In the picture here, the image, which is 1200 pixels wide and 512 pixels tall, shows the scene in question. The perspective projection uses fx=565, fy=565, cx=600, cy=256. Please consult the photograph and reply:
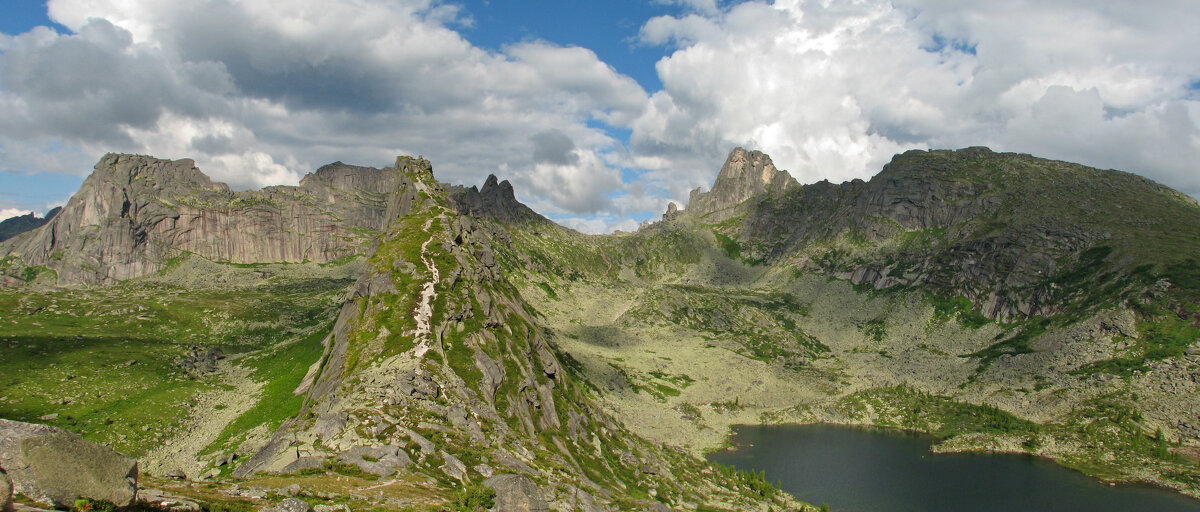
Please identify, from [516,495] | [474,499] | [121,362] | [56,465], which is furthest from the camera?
[121,362]

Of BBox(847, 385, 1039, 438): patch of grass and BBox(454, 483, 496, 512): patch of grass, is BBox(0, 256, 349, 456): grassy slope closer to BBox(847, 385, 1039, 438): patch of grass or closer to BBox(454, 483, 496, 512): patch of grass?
BBox(454, 483, 496, 512): patch of grass

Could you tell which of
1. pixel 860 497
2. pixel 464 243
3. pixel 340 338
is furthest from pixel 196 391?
pixel 860 497

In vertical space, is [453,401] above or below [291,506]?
below

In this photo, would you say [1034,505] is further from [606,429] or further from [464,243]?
[464,243]


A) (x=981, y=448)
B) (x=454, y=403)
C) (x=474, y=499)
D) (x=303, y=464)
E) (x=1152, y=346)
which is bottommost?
(x=981, y=448)

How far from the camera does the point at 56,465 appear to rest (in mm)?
18859

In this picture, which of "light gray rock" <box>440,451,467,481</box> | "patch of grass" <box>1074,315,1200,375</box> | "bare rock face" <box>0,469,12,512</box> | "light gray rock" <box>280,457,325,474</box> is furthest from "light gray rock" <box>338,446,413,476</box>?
"patch of grass" <box>1074,315,1200,375</box>

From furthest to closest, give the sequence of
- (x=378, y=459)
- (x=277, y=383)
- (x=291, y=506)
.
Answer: (x=277, y=383), (x=378, y=459), (x=291, y=506)

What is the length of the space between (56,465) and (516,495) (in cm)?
2845

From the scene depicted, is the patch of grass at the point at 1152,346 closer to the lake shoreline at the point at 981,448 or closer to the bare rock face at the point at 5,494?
the lake shoreline at the point at 981,448

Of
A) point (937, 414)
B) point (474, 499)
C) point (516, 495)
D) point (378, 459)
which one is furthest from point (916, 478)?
point (378, 459)

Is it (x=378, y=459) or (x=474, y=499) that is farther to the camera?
(x=378, y=459)

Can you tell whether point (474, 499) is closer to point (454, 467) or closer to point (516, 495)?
point (516, 495)

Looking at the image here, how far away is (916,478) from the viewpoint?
131 meters
